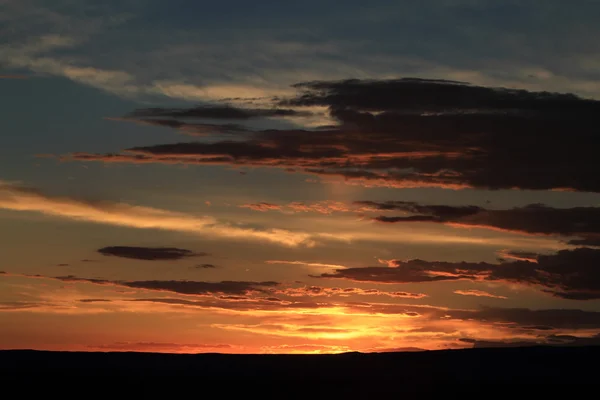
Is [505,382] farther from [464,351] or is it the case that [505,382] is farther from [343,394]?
[464,351]

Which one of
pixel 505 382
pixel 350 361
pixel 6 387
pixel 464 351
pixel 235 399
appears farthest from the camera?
pixel 464 351

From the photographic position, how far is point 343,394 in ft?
195

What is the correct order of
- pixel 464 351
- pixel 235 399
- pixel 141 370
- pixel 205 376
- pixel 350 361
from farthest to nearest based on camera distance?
1. pixel 464 351
2. pixel 350 361
3. pixel 141 370
4. pixel 205 376
5. pixel 235 399

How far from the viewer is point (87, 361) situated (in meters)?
89.2

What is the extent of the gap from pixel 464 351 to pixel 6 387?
48508 mm

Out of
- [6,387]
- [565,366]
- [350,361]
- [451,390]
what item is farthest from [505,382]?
[6,387]

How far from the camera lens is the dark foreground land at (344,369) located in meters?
66.7

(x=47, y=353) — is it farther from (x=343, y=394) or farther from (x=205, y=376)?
(x=343, y=394)

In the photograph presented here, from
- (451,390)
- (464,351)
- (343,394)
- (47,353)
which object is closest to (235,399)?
(343,394)

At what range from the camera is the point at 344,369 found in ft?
261

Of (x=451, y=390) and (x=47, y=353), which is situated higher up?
(x=47, y=353)

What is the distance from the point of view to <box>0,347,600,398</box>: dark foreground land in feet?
219

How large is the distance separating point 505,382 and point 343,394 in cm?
1550

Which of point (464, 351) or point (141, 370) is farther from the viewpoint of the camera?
point (464, 351)
